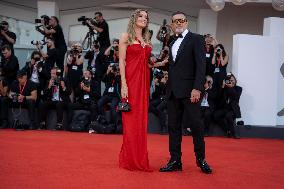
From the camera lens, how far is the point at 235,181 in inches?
165

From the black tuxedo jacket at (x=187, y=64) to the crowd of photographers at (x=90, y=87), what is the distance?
4.20 meters

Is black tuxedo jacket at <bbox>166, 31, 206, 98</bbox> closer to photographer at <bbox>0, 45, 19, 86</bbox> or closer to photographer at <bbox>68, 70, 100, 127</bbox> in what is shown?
photographer at <bbox>68, 70, 100, 127</bbox>

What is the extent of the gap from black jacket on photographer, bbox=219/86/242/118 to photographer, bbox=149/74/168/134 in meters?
1.20

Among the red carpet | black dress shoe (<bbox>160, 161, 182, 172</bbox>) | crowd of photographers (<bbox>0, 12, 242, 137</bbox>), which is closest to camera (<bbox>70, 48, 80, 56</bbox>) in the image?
crowd of photographers (<bbox>0, 12, 242, 137</bbox>)

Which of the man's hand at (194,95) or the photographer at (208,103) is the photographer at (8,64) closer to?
the photographer at (208,103)

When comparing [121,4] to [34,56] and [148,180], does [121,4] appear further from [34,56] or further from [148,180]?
[148,180]

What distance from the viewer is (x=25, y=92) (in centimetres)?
924

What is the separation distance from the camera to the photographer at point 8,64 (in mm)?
9641

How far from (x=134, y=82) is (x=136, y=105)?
9.5 inches

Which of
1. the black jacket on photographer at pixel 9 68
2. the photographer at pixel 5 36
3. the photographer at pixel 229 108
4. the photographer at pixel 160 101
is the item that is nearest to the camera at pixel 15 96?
the black jacket on photographer at pixel 9 68

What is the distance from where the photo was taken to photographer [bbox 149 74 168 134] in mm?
9055

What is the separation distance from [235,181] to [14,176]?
199 cm

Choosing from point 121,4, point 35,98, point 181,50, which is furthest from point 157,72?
point 181,50

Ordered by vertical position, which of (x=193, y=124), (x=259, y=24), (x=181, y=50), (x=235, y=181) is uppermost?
(x=259, y=24)
